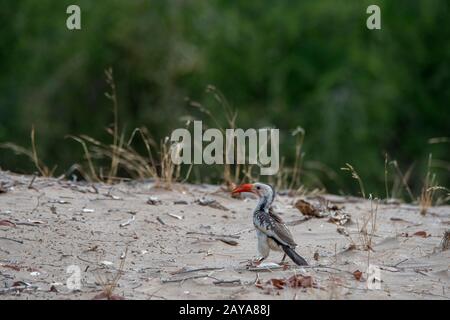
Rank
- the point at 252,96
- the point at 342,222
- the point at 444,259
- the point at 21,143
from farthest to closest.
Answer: the point at 252,96 < the point at 21,143 < the point at 342,222 < the point at 444,259

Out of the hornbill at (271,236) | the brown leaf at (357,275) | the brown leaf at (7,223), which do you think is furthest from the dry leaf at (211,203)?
the brown leaf at (357,275)

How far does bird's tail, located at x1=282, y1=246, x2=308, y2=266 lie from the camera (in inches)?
279

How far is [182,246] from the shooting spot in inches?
311

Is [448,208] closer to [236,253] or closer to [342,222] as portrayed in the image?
[342,222]

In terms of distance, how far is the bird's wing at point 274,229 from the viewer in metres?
7.11

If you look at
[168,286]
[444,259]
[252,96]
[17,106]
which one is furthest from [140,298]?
[252,96]

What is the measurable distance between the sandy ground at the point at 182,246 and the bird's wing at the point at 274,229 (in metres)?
0.19

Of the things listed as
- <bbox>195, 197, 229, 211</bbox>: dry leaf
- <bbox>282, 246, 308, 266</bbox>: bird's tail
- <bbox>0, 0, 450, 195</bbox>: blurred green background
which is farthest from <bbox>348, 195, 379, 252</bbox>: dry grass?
<bbox>0, 0, 450, 195</bbox>: blurred green background

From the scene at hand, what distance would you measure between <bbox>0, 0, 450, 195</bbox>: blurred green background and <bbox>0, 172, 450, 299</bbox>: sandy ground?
12.1 meters

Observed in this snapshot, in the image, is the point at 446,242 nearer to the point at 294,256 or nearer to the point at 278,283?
the point at 294,256

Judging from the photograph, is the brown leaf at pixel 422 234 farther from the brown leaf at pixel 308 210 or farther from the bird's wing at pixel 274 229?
the bird's wing at pixel 274 229

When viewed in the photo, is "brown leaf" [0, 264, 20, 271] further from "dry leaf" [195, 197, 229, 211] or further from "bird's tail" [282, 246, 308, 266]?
"dry leaf" [195, 197, 229, 211]

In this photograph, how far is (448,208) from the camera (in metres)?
10.0

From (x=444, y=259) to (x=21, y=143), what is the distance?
16.8 meters
